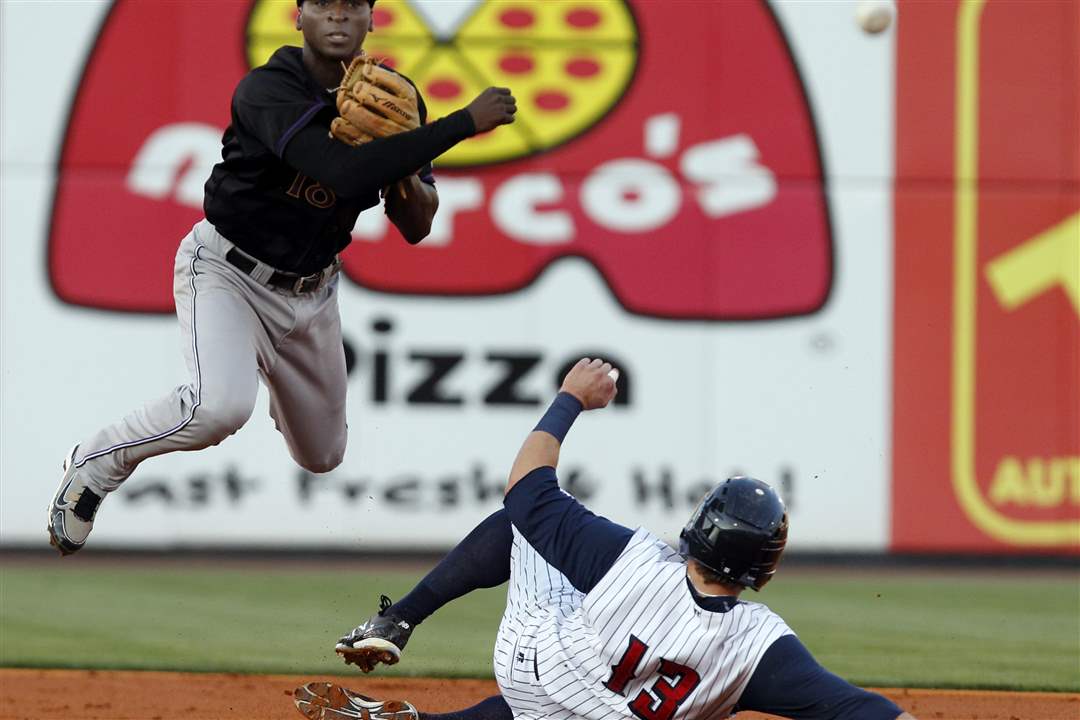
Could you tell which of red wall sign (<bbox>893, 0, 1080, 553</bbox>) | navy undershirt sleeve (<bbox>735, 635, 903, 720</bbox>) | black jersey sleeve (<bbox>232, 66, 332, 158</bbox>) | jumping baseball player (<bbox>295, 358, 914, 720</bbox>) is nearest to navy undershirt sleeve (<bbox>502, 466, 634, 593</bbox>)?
jumping baseball player (<bbox>295, 358, 914, 720</bbox>)

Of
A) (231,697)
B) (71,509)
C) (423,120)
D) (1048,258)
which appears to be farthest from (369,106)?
(1048,258)

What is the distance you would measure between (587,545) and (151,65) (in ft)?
19.2

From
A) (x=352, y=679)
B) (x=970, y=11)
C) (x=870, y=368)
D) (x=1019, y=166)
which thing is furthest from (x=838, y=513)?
(x=352, y=679)

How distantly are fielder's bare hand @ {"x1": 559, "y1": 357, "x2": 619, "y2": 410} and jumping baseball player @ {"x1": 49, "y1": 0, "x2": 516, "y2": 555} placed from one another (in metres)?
0.57

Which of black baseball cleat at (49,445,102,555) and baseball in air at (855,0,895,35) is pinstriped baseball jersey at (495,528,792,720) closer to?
black baseball cleat at (49,445,102,555)

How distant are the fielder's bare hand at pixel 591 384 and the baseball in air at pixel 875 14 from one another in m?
4.95

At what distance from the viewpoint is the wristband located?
3.12 metres

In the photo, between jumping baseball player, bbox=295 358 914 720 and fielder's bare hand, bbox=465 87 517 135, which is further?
fielder's bare hand, bbox=465 87 517 135

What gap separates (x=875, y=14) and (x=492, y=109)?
4.72 meters

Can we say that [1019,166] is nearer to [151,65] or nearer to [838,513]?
[838,513]

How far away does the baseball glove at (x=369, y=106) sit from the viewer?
341cm

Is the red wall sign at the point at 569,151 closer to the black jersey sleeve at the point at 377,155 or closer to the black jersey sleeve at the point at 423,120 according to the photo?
the black jersey sleeve at the point at 423,120

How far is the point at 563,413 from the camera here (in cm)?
316

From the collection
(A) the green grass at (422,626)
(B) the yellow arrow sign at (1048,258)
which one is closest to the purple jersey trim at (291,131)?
(A) the green grass at (422,626)
